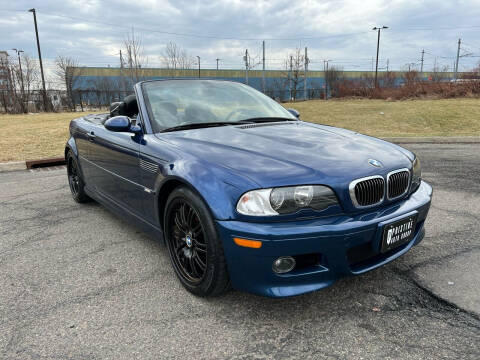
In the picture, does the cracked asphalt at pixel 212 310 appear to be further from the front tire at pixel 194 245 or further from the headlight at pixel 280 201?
the headlight at pixel 280 201

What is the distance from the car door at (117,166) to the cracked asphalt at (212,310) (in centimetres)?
47

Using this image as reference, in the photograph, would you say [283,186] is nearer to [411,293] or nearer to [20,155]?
[411,293]

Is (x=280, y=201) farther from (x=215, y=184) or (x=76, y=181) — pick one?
(x=76, y=181)

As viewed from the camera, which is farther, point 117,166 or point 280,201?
point 117,166

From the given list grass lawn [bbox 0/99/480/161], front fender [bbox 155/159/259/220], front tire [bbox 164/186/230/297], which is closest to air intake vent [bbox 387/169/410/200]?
front fender [bbox 155/159/259/220]

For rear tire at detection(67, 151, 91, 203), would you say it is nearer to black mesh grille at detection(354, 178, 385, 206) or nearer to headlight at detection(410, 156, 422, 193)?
black mesh grille at detection(354, 178, 385, 206)

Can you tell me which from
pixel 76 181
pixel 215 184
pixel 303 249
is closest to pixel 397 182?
pixel 303 249

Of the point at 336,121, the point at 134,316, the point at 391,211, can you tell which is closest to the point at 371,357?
the point at 391,211

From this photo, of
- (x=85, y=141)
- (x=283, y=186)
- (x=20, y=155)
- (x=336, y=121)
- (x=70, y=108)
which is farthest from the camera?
(x=70, y=108)

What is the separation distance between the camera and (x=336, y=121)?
15.3 metres

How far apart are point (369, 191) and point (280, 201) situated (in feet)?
1.89

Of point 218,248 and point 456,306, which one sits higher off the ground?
point 218,248

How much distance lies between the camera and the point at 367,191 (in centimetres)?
217

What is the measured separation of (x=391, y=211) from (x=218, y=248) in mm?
1062
